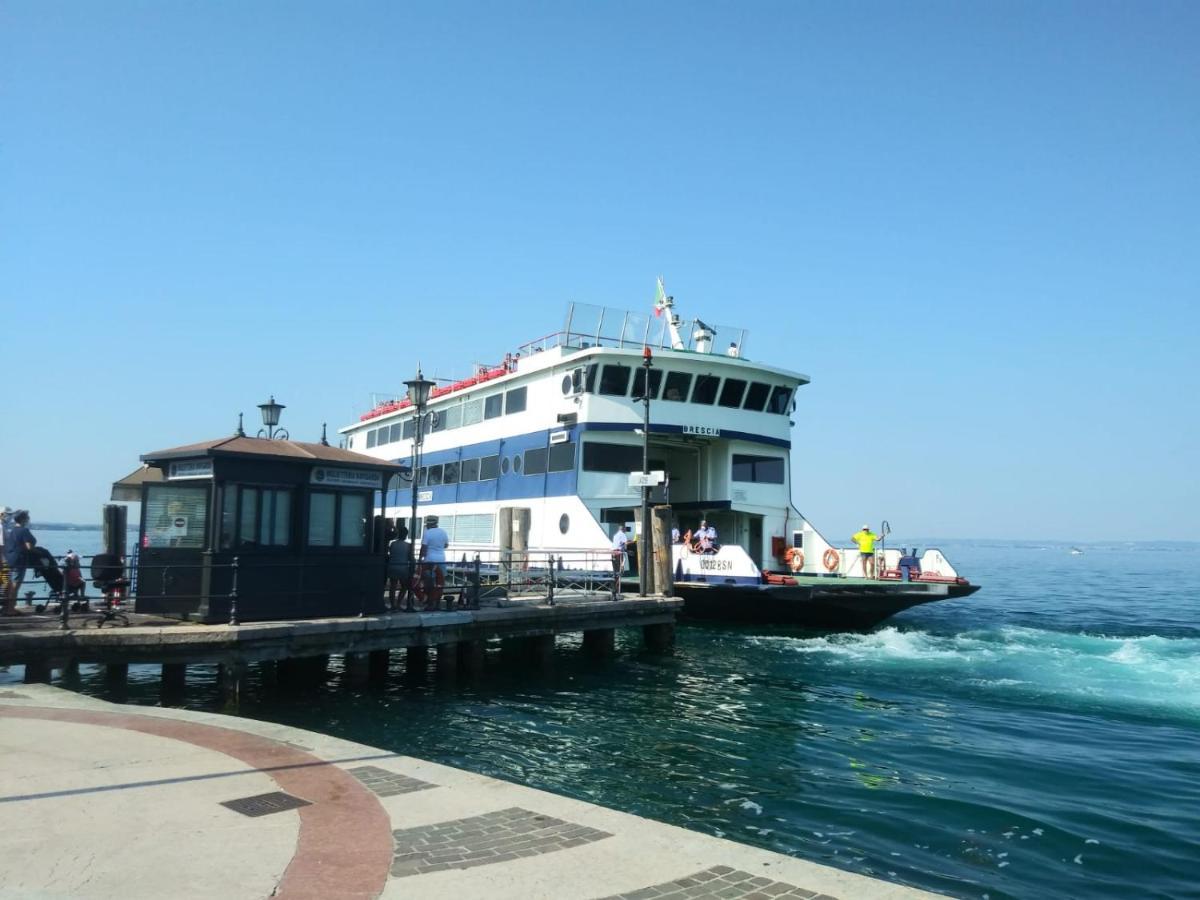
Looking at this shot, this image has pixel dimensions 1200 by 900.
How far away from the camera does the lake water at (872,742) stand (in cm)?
823

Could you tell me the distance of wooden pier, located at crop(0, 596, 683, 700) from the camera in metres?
11.3

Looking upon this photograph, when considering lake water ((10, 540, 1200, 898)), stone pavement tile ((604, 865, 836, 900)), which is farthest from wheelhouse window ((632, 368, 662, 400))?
stone pavement tile ((604, 865, 836, 900))

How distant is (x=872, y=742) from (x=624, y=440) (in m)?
13.9

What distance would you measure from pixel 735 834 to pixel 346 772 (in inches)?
139

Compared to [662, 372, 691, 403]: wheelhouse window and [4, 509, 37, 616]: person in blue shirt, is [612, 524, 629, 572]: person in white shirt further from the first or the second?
[4, 509, 37, 616]: person in blue shirt

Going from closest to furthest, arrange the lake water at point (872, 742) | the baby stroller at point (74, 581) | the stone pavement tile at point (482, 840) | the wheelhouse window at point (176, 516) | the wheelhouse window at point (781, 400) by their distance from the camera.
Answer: the stone pavement tile at point (482, 840) → the lake water at point (872, 742) → the baby stroller at point (74, 581) → the wheelhouse window at point (176, 516) → the wheelhouse window at point (781, 400)

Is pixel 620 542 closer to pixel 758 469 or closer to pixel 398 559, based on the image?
pixel 758 469

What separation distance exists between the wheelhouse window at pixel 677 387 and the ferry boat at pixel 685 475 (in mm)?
33

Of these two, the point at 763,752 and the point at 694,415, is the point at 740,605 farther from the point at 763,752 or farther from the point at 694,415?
the point at 763,752

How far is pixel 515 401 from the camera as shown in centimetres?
2822

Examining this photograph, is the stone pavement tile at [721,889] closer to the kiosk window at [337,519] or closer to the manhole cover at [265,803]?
the manhole cover at [265,803]

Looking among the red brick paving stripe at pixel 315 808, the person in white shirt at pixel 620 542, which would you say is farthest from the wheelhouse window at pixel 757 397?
the red brick paving stripe at pixel 315 808

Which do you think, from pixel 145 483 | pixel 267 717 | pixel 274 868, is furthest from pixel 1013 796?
pixel 145 483

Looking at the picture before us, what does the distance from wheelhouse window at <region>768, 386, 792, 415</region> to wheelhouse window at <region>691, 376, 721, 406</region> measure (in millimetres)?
2072
